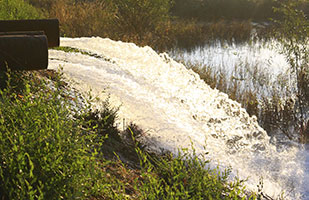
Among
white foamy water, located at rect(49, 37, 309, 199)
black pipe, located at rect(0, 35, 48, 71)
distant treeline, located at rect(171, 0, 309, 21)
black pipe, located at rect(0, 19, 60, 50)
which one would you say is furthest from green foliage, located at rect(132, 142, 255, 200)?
distant treeline, located at rect(171, 0, 309, 21)

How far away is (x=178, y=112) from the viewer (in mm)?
4863

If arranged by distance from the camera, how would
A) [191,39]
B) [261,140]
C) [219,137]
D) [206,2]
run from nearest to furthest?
[219,137], [261,140], [191,39], [206,2]

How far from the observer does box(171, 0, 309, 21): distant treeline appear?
61.6ft

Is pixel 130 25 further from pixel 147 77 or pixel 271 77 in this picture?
pixel 147 77

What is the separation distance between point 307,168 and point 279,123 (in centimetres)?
178

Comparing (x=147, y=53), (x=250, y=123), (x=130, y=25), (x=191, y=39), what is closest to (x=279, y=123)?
(x=250, y=123)

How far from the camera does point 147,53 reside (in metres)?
7.21

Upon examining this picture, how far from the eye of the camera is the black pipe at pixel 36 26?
13.4ft

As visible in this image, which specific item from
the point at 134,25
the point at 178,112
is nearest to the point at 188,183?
the point at 178,112

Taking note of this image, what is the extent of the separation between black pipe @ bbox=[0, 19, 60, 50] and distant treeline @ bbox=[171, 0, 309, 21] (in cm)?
1470

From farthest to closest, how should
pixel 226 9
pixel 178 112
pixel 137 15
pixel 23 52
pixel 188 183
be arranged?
pixel 226 9 < pixel 137 15 < pixel 178 112 < pixel 23 52 < pixel 188 183

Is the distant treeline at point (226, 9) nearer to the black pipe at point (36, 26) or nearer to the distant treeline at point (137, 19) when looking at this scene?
the distant treeline at point (137, 19)

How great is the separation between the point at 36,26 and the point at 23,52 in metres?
0.98

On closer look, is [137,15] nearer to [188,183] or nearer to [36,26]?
[36,26]
